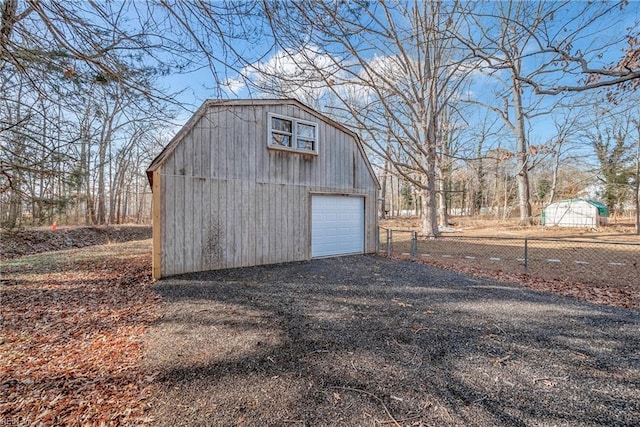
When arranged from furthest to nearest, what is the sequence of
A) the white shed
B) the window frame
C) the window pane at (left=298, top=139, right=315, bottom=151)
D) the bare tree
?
the white shed
the bare tree
the window pane at (left=298, top=139, right=315, bottom=151)
the window frame

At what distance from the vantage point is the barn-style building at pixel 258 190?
20.3ft

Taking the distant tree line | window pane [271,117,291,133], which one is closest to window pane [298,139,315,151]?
window pane [271,117,291,133]

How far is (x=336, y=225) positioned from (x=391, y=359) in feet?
20.4

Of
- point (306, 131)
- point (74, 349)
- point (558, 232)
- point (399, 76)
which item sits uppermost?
point (399, 76)

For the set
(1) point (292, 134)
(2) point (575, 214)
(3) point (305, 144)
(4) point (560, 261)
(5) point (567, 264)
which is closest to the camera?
(5) point (567, 264)

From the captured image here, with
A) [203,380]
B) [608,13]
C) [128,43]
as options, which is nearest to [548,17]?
[608,13]

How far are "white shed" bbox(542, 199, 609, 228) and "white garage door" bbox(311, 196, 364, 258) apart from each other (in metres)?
20.2

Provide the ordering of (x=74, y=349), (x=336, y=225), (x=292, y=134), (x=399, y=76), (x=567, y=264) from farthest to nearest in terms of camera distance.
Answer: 1. (x=399, y=76)
2. (x=336, y=225)
3. (x=292, y=134)
4. (x=567, y=264)
5. (x=74, y=349)

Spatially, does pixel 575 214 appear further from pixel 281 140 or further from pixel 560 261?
pixel 281 140

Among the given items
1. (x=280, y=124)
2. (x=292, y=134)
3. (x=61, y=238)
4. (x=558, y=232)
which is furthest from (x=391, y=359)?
(x=558, y=232)

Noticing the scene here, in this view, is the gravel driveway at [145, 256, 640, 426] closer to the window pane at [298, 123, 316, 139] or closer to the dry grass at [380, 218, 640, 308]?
the dry grass at [380, 218, 640, 308]

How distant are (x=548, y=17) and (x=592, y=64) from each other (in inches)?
54.4

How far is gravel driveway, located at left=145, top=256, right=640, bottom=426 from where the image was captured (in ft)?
6.55

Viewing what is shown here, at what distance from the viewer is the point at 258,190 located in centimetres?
732
